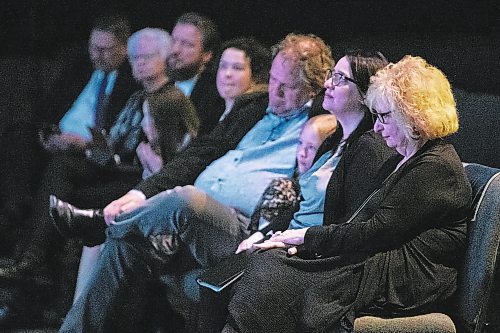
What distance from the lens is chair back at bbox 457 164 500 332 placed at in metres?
2.78

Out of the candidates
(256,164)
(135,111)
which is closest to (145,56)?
(135,111)

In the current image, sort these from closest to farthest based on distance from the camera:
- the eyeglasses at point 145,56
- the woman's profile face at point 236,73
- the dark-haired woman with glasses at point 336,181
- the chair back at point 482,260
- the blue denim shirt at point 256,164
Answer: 1. the chair back at point 482,260
2. the dark-haired woman with glasses at point 336,181
3. the blue denim shirt at point 256,164
4. the woman's profile face at point 236,73
5. the eyeglasses at point 145,56

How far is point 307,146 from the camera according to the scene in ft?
11.6

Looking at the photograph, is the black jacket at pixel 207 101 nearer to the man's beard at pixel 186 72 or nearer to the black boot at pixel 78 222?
the man's beard at pixel 186 72

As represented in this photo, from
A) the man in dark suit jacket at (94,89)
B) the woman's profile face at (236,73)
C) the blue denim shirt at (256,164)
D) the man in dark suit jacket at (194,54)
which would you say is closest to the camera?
the blue denim shirt at (256,164)

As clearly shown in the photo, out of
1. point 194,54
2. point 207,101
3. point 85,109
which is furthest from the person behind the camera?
point 85,109

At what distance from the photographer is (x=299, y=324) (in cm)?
287

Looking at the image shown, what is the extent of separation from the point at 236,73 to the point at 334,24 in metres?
0.56

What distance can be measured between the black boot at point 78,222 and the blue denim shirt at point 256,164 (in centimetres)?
43

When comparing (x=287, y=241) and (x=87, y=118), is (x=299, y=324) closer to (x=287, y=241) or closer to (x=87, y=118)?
(x=287, y=241)

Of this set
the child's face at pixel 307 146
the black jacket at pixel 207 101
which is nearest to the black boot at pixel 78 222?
the black jacket at pixel 207 101

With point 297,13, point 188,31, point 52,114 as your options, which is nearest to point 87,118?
point 52,114

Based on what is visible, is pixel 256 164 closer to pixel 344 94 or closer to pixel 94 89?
pixel 344 94

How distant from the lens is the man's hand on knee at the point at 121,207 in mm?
3744
